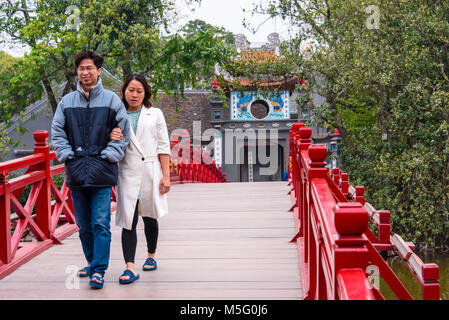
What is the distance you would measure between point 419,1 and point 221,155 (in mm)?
12955

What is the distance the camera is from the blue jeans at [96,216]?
3.40 meters

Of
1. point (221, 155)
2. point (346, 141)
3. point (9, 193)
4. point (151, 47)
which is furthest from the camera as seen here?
point (221, 155)

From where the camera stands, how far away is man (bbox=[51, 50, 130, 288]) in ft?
10.9

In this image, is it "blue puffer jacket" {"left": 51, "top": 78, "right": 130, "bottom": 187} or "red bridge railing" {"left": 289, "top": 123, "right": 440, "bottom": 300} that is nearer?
"red bridge railing" {"left": 289, "top": 123, "right": 440, "bottom": 300}

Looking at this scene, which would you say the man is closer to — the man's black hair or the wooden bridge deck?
Answer: the man's black hair

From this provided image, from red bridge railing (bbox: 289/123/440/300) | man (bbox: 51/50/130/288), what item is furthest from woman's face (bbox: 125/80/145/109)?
red bridge railing (bbox: 289/123/440/300)

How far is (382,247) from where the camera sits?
19.4 ft

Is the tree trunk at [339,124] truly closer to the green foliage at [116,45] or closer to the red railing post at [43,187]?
the green foliage at [116,45]

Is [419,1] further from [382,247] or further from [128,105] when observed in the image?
[128,105]

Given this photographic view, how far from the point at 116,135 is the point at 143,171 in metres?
A: 0.36

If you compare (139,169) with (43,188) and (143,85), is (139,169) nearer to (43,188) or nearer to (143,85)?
(143,85)

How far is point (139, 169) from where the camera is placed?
11.7 ft

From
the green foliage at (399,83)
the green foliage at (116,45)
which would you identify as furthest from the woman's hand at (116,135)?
the green foliage at (399,83)


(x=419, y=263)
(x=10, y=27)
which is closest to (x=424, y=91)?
(x=419, y=263)
